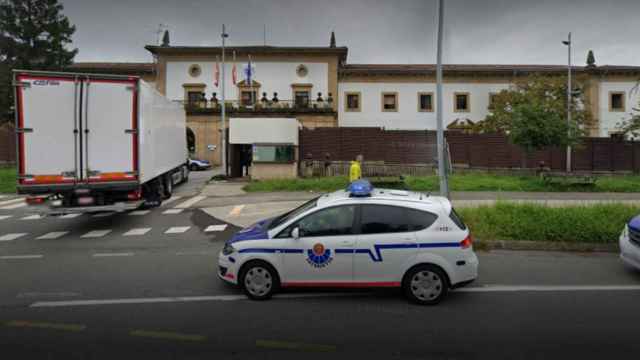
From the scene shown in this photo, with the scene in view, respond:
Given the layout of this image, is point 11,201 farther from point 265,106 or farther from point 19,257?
point 265,106

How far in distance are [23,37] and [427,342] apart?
49.0 m

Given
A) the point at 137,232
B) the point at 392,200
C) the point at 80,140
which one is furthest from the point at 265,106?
the point at 392,200

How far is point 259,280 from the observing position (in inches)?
254

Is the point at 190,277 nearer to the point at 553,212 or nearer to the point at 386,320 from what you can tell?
the point at 386,320

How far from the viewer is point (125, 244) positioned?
10562mm

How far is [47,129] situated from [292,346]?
8700 mm

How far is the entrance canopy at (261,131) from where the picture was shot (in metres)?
25.5

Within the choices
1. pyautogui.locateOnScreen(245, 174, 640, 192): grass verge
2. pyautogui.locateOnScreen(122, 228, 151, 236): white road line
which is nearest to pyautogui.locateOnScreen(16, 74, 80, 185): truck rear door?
pyautogui.locateOnScreen(122, 228, 151, 236): white road line

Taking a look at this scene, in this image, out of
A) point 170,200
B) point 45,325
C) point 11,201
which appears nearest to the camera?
point 45,325

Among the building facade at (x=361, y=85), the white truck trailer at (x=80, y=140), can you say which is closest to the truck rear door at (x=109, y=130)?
the white truck trailer at (x=80, y=140)

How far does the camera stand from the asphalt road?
4.87 m

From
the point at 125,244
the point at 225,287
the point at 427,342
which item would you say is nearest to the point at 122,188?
the point at 125,244

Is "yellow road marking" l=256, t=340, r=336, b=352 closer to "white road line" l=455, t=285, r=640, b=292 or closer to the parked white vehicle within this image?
"white road line" l=455, t=285, r=640, b=292

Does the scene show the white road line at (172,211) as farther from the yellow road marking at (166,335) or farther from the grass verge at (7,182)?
the grass verge at (7,182)
